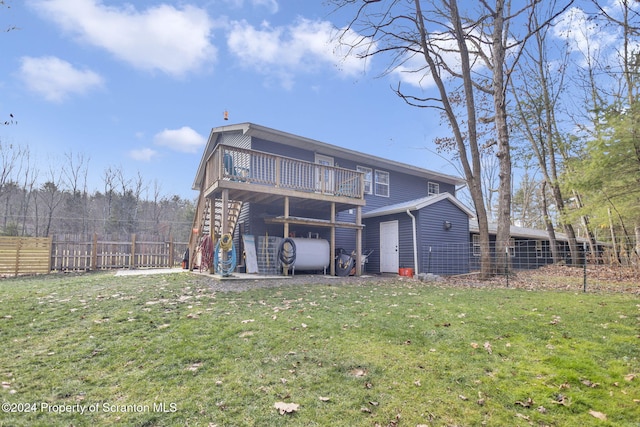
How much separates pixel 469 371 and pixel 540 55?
65.0 feet

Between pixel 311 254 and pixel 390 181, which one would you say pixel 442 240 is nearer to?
pixel 390 181

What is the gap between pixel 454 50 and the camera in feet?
41.4

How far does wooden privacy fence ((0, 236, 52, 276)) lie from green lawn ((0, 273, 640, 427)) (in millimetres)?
7620

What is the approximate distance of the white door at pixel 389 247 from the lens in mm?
13484

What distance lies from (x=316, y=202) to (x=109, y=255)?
8.90 metres

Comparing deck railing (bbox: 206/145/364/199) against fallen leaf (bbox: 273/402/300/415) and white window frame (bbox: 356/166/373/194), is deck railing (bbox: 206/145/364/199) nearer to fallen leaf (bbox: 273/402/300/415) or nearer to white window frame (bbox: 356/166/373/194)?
white window frame (bbox: 356/166/373/194)

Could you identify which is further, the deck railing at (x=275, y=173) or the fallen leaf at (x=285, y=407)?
the deck railing at (x=275, y=173)

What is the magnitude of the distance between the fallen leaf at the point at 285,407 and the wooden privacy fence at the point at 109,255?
43.3 feet

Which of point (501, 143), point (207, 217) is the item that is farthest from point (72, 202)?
point (501, 143)

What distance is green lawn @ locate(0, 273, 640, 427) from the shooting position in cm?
235

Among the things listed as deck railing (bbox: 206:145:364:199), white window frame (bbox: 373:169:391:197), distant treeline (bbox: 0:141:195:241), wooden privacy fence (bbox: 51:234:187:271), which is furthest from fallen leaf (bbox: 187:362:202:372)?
distant treeline (bbox: 0:141:195:241)

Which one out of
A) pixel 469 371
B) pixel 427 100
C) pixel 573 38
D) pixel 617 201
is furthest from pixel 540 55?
pixel 469 371

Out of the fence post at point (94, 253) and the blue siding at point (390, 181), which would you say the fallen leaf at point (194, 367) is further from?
the fence post at point (94, 253)

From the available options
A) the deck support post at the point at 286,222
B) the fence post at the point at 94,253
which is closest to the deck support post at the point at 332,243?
the deck support post at the point at 286,222
